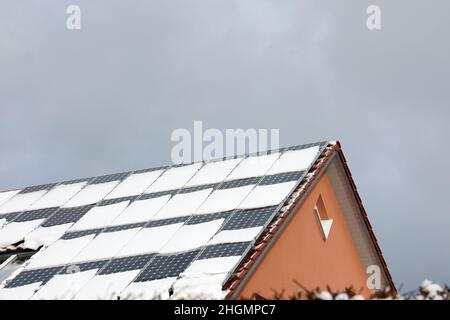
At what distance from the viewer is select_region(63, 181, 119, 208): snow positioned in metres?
20.0

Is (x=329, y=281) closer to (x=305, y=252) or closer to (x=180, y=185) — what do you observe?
(x=305, y=252)

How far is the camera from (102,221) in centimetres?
1825

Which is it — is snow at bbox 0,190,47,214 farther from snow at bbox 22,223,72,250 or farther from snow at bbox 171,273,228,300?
snow at bbox 171,273,228,300

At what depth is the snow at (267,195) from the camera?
55.2ft

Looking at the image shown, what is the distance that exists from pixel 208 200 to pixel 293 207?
205 centimetres

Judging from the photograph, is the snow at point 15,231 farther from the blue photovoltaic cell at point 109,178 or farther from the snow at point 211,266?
the snow at point 211,266

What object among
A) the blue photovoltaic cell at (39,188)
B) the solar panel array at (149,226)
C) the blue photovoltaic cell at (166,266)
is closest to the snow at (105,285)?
the solar panel array at (149,226)

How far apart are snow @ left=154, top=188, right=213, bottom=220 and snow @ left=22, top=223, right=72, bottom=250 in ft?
7.86

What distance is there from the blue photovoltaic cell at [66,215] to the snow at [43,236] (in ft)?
0.81

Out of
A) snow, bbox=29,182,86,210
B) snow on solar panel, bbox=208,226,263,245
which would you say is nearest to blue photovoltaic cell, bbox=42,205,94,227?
snow, bbox=29,182,86,210

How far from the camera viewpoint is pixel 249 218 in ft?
53.3

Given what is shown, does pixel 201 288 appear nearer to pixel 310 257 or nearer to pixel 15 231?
pixel 310 257

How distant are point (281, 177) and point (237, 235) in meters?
2.73
